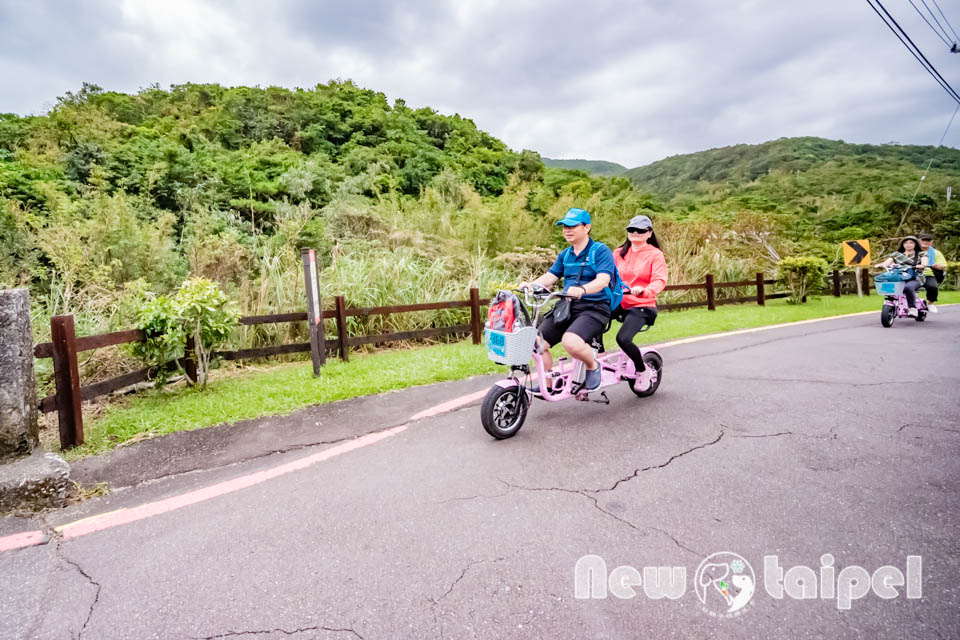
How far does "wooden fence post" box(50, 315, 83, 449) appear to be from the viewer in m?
4.20

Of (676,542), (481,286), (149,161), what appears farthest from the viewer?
(149,161)

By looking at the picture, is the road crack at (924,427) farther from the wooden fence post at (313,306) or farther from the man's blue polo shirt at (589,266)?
the wooden fence post at (313,306)

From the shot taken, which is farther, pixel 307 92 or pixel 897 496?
pixel 307 92

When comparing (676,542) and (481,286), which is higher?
(481,286)

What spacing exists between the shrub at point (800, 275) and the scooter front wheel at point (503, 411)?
14.8 meters

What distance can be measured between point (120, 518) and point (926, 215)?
34928 millimetres

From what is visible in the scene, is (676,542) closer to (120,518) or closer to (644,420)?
(644,420)

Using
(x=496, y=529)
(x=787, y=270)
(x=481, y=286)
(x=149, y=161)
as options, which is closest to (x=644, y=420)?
(x=496, y=529)

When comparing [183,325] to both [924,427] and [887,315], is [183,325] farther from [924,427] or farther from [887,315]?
[887,315]

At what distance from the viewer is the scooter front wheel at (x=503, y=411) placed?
3932 millimetres

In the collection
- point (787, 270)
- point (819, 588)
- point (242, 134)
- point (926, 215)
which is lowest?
point (819, 588)

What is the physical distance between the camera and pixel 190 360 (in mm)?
5957

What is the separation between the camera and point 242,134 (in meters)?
27.4

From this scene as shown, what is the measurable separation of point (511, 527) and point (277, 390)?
12.9 feet
